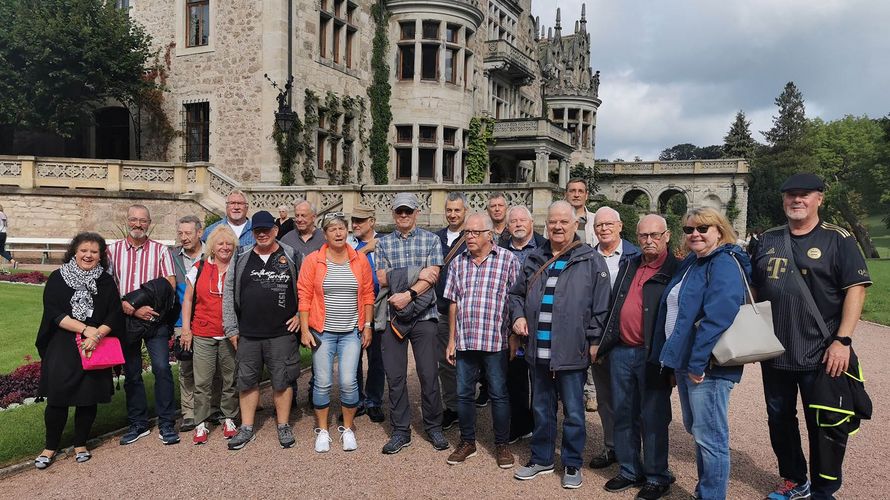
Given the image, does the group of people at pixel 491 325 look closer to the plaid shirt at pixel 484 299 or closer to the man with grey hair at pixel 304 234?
the plaid shirt at pixel 484 299

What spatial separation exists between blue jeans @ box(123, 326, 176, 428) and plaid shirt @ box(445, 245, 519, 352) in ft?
8.72

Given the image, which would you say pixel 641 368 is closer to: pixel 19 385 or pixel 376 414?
pixel 376 414

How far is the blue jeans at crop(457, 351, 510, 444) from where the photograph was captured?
472 centimetres

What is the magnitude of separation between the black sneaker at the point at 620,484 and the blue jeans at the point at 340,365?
2.20 m

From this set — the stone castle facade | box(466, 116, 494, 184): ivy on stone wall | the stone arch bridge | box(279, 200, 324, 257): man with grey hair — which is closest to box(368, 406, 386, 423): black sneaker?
box(279, 200, 324, 257): man with grey hair

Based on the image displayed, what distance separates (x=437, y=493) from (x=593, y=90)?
4071 centimetres

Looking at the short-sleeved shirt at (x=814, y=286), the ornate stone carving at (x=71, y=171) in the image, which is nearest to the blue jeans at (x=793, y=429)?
the short-sleeved shirt at (x=814, y=286)

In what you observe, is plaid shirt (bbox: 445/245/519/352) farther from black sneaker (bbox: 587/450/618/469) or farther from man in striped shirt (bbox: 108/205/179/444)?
man in striped shirt (bbox: 108/205/179/444)

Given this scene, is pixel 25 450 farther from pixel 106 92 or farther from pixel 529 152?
pixel 529 152

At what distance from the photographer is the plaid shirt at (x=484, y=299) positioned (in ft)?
15.3

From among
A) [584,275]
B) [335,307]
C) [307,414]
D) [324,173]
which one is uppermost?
[324,173]

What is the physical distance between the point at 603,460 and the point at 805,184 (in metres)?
2.50

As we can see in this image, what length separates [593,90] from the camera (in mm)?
41438

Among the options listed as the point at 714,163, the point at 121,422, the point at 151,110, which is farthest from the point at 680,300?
the point at 714,163
